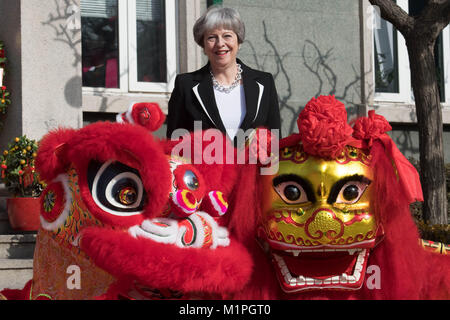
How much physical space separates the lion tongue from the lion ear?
0.92m

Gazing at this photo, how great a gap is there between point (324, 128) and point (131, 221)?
0.78m

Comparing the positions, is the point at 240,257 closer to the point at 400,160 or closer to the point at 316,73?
the point at 400,160

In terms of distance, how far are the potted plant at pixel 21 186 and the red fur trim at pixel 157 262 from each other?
3158mm

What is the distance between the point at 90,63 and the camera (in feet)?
23.6

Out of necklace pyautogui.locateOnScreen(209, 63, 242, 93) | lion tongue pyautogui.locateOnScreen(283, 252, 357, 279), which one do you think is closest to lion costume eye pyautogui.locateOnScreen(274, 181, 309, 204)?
lion tongue pyautogui.locateOnScreen(283, 252, 357, 279)

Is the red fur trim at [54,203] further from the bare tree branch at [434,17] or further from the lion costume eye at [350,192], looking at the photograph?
the bare tree branch at [434,17]

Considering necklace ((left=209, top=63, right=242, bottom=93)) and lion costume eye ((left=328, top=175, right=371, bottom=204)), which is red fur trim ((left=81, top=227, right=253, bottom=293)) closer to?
lion costume eye ((left=328, top=175, right=371, bottom=204))

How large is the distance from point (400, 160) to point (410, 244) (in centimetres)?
34

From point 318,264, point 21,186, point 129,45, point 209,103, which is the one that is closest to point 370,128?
point 318,264

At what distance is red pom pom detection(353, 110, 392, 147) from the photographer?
2.40m

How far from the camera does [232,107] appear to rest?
2.96m

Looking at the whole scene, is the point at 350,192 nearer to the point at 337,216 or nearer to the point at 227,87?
the point at 337,216

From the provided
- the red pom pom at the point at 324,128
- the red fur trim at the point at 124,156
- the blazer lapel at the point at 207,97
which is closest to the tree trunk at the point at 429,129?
the blazer lapel at the point at 207,97

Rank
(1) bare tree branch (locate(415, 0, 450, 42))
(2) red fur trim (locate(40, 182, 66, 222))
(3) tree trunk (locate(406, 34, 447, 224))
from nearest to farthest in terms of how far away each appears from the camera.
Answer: (2) red fur trim (locate(40, 182, 66, 222)) → (1) bare tree branch (locate(415, 0, 450, 42)) → (3) tree trunk (locate(406, 34, 447, 224))
